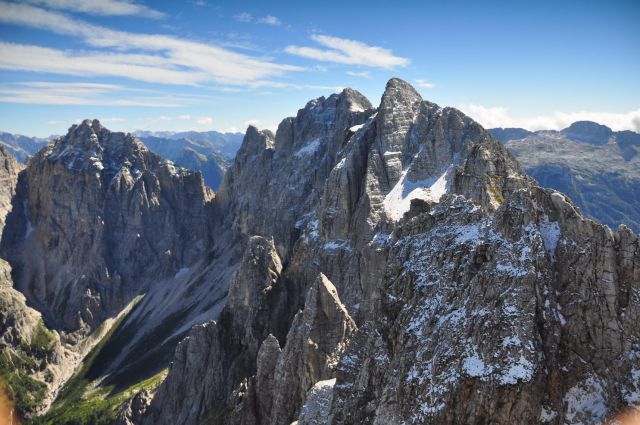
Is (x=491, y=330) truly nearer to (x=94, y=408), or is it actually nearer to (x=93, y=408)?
(x=94, y=408)

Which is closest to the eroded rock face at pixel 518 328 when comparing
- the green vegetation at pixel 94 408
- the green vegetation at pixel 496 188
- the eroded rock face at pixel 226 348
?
the green vegetation at pixel 496 188

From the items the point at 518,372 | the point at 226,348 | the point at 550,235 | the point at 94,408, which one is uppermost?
the point at 550,235

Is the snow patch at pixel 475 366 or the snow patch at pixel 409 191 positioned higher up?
the snow patch at pixel 409 191

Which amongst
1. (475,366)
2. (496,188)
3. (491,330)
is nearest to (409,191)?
(496,188)

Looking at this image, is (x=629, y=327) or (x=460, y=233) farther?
(x=460, y=233)

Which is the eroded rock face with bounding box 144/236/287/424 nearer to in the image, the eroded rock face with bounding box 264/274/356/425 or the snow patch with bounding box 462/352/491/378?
the eroded rock face with bounding box 264/274/356/425

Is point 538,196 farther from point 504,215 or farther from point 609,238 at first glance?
point 609,238

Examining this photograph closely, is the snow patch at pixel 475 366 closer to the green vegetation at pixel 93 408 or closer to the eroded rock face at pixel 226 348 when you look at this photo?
the eroded rock face at pixel 226 348

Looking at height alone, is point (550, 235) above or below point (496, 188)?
below

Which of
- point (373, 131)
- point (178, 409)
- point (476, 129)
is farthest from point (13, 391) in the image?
point (476, 129)

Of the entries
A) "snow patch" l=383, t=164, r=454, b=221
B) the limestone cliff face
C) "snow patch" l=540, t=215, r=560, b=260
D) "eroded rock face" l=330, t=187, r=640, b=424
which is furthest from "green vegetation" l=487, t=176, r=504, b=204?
"snow patch" l=540, t=215, r=560, b=260

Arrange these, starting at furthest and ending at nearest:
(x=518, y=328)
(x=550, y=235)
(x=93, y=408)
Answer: (x=93, y=408), (x=550, y=235), (x=518, y=328)
